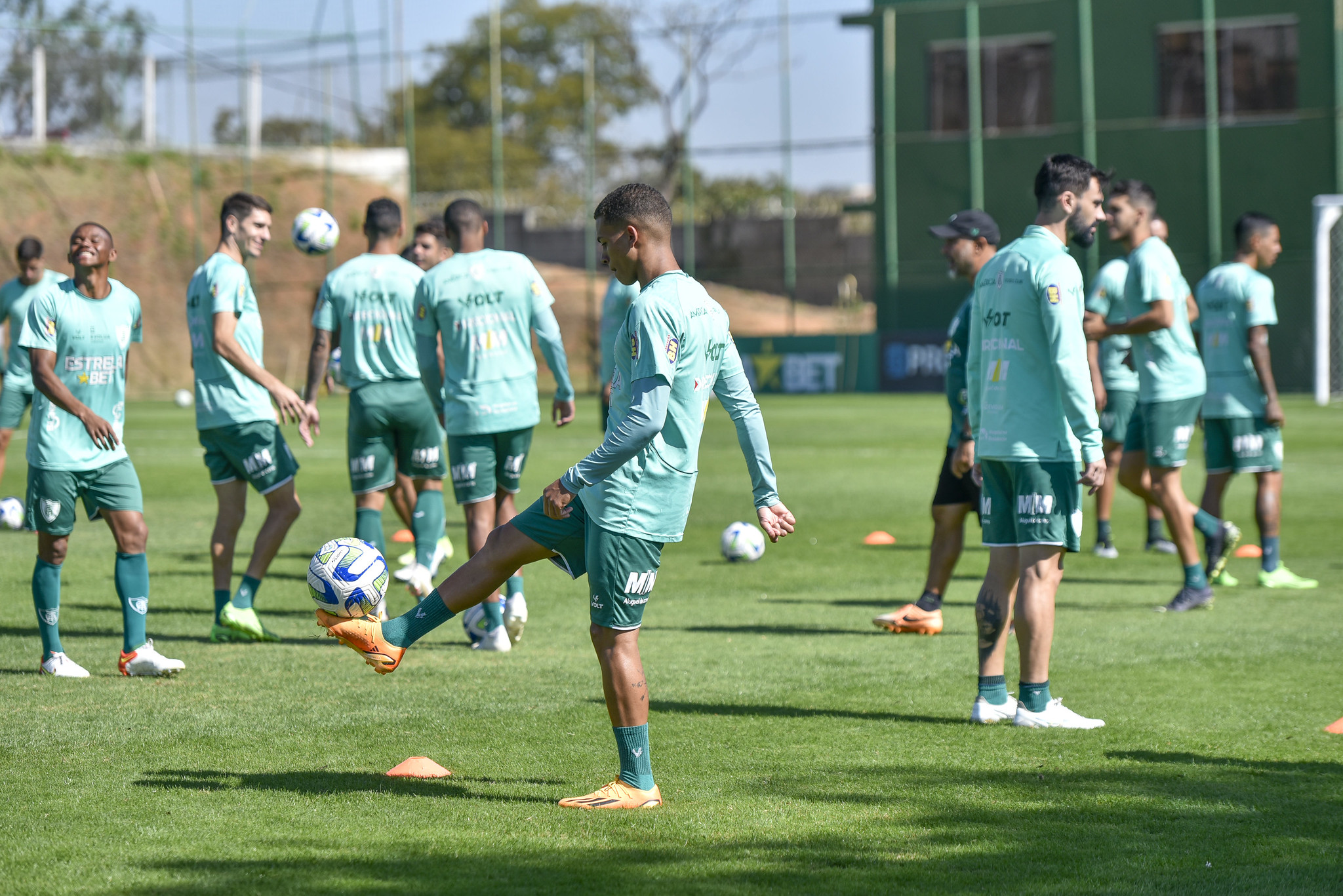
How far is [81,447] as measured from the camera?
7062mm

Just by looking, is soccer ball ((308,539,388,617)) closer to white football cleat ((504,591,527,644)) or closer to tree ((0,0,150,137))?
white football cleat ((504,591,527,644))

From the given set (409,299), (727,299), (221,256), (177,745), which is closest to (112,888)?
(177,745)

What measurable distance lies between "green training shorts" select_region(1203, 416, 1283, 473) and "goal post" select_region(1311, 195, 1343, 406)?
21.2 meters

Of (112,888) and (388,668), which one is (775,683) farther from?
(112,888)

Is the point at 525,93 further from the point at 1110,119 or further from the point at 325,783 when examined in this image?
the point at 325,783

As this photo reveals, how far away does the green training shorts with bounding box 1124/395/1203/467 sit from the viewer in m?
9.17

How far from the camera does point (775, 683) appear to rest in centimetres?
704

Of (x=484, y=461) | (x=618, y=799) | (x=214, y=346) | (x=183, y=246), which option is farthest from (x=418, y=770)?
(x=183, y=246)

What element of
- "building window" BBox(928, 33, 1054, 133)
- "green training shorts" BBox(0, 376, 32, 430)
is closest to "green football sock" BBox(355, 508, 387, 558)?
"green training shorts" BBox(0, 376, 32, 430)

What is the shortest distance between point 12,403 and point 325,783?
8.48 metres

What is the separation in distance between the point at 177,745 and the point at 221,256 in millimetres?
3164

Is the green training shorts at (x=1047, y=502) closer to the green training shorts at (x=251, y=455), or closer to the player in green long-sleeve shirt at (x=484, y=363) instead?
the player in green long-sleeve shirt at (x=484, y=363)

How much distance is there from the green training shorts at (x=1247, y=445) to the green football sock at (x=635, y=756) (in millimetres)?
6224

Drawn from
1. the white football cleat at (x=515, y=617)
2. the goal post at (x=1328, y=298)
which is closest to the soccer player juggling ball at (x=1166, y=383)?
the white football cleat at (x=515, y=617)
